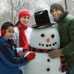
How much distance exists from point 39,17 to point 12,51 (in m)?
0.39

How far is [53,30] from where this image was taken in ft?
9.22

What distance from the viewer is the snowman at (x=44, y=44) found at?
280 cm

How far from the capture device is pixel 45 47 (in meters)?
2.81

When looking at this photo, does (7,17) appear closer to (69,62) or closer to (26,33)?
(26,33)

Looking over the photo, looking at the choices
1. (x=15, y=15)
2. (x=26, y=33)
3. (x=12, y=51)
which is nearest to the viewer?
(x=12, y=51)

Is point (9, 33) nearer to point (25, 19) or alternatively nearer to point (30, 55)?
point (30, 55)

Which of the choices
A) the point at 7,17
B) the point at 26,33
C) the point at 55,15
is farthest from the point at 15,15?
the point at 55,15

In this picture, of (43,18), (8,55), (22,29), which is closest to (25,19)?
(22,29)

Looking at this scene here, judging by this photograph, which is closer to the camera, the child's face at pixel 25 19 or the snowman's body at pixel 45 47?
the snowman's body at pixel 45 47

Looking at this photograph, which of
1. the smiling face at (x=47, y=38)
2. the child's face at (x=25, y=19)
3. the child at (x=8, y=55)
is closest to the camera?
the child at (x=8, y=55)

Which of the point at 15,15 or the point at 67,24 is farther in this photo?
the point at 15,15

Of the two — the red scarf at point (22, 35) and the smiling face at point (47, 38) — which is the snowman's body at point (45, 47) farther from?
the red scarf at point (22, 35)

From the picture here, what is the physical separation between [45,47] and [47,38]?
82 millimetres

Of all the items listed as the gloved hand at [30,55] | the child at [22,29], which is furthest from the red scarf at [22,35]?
the gloved hand at [30,55]
